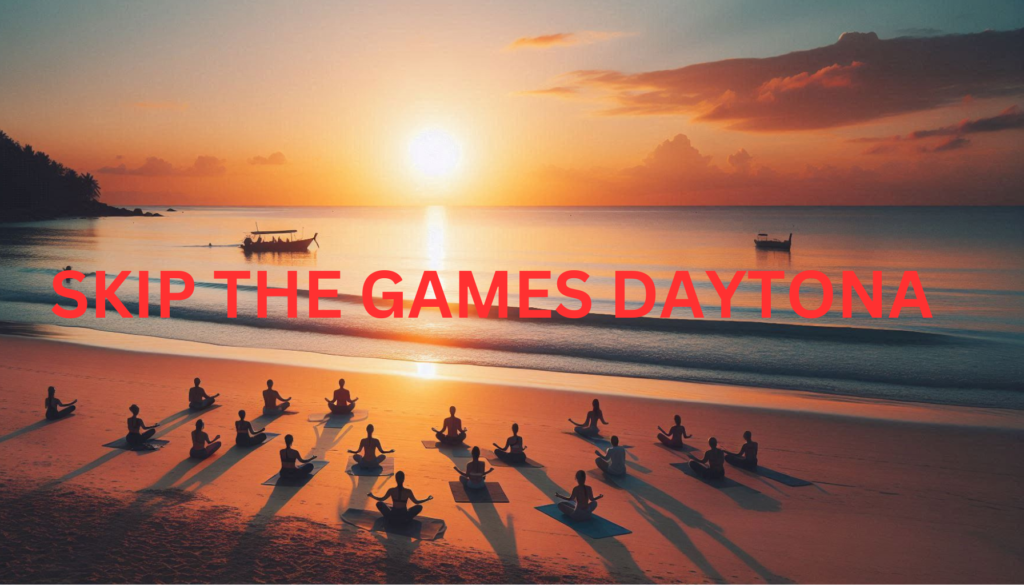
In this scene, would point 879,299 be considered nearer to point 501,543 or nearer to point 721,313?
point 721,313

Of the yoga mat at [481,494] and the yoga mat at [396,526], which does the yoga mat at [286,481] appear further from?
the yoga mat at [481,494]

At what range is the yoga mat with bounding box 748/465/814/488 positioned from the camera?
13130 mm

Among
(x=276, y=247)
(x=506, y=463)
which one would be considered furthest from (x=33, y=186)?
(x=506, y=463)

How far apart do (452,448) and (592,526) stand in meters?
5.13

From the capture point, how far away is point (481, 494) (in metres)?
12.0

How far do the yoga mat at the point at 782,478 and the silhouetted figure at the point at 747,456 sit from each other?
0.18m

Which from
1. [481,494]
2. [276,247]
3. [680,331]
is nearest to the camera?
[481,494]

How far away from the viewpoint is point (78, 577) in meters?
8.70

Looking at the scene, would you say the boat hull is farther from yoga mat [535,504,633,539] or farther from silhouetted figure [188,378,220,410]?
yoga mat [535,504,633,539]

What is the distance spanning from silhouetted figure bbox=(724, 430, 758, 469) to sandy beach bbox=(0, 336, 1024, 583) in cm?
26

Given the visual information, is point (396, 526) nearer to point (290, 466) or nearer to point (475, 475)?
point (475, 475)

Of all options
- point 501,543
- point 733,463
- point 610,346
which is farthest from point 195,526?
point 610,346

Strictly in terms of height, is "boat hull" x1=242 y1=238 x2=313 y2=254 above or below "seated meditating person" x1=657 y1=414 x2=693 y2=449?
above

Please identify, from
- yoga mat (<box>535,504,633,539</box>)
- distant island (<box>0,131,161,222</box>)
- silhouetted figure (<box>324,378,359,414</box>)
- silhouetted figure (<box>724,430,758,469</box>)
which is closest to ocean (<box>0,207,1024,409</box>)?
silhouetted figure (<box>724,430,758,469</box>)
